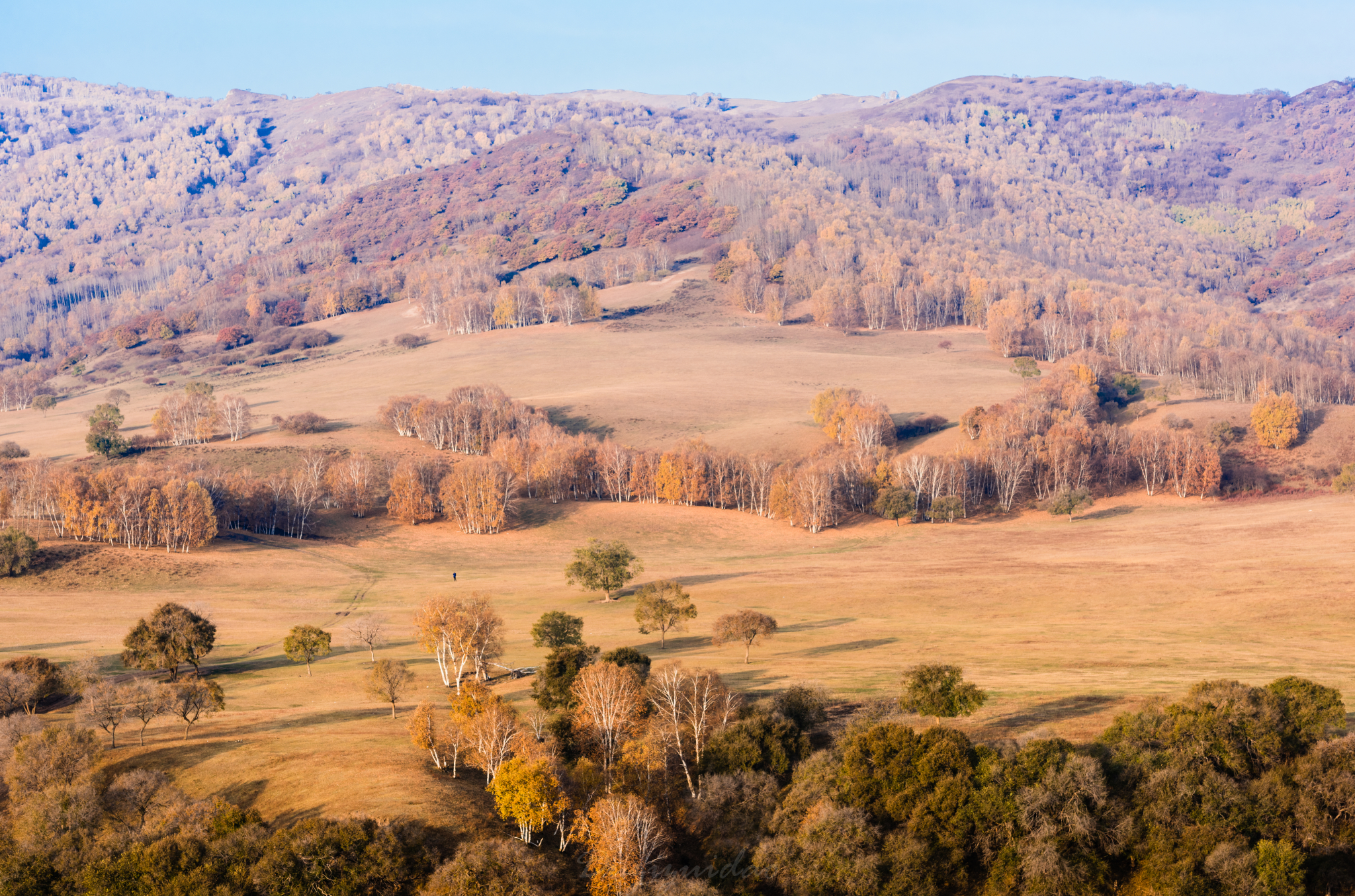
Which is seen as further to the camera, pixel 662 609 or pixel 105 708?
pixel 662 609

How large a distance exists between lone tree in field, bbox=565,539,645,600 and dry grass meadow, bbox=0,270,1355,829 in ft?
6.71

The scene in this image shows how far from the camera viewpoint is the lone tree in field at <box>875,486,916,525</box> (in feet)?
399

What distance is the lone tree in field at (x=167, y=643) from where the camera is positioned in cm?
6012

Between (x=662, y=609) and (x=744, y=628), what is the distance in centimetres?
814

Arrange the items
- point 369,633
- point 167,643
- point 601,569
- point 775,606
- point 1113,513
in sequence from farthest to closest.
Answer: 1. point 1113,513
2. point 601,569
3. point 775,606
4. point 369,633
5. point 167,643

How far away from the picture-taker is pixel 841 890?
133 feet

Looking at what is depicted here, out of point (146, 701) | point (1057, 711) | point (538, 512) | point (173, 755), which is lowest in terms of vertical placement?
point (538, 512)

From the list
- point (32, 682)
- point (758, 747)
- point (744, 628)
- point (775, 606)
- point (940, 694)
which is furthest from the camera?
point (775, 606)

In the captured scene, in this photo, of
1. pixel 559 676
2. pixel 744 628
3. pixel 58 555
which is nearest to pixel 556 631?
pixel 559 676

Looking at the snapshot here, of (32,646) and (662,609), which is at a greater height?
(32,646)

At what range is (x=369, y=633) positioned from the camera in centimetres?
6619

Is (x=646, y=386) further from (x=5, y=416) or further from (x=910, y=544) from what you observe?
(x=5, y=416)

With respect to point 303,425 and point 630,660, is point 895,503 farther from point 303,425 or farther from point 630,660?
point 303,425

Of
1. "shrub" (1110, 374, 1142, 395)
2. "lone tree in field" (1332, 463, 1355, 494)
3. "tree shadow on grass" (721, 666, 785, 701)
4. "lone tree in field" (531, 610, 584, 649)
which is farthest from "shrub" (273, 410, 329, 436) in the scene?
"lone tree in field" (1332, 463, 1355, 494)
